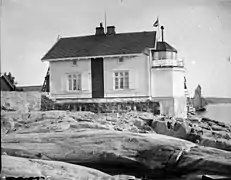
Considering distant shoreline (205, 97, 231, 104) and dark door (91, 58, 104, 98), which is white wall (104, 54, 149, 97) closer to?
dark door (91, 58, 104, 98)

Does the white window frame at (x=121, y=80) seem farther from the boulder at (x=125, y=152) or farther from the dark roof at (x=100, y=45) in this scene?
the boulder at (x=125, y=152)

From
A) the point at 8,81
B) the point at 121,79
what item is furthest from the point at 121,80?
the point at 8,81

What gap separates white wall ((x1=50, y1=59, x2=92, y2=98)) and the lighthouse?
A: 1.75ft

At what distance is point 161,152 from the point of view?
2.97m

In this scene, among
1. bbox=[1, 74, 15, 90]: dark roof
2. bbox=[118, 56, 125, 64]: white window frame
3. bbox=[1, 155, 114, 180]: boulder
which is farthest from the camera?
bbox=[118, 56, 125, 64]: white window frame

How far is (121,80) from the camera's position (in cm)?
313

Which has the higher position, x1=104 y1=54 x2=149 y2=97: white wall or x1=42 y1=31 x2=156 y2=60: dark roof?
x1=42 y1=31 x2=156 y2=60: dark roof

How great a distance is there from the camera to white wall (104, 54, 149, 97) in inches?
123

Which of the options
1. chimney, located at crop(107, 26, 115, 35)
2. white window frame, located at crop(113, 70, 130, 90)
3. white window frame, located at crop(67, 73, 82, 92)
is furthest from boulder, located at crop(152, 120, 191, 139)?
chimney, located at crop(107, 26, 115, 35)

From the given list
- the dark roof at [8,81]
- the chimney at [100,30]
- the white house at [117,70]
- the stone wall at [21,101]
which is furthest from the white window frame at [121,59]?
the dark roof at [8,81]

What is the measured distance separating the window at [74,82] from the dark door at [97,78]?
0.38ft

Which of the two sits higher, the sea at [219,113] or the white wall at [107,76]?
the white wall at [107,76]

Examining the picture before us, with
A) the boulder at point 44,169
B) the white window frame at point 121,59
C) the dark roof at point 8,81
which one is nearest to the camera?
the boulder at point 44,169

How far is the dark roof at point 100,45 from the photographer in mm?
3127
